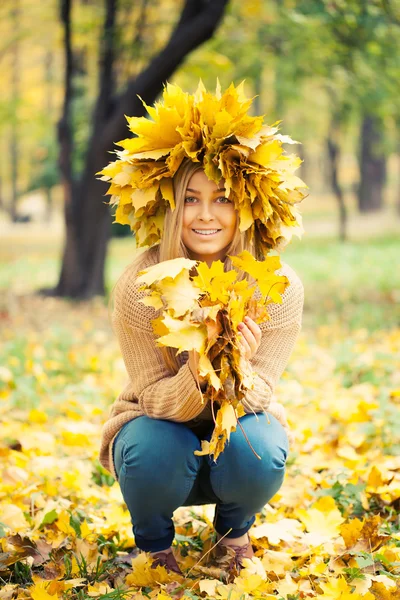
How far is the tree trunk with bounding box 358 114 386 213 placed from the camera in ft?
74.4

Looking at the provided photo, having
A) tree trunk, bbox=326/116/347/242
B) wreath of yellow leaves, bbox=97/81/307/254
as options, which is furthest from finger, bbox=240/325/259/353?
tree trunk, bbox=326/116/347/242

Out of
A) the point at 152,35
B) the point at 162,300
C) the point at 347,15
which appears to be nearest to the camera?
the point at 162,300

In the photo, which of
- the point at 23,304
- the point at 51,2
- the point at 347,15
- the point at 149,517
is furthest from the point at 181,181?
the point at 51,2

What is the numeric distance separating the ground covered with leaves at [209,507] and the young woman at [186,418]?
150mm

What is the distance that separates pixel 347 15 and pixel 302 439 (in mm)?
4684

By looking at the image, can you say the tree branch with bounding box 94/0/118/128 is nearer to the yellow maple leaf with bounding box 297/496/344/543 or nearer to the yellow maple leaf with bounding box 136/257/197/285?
the yellow maple leaf with bounding box 297/496/344/543

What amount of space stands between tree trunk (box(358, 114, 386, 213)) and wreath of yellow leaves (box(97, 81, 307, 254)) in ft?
69.2

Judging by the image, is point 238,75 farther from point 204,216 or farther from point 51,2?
point 204,216

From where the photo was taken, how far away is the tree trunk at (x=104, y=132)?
7.21 m

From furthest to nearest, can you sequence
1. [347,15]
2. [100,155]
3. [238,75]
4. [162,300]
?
1. [238,75]
2. [100,155]
3. [347,15]
4. [162,300]

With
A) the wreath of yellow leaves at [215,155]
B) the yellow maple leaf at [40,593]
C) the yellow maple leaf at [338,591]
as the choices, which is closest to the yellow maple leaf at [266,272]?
the wreath of yellow leaves at [215,155]

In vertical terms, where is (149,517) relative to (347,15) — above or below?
below

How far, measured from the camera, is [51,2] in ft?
36.9

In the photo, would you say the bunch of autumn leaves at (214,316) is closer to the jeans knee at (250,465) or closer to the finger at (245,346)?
the finger at (245,346)
